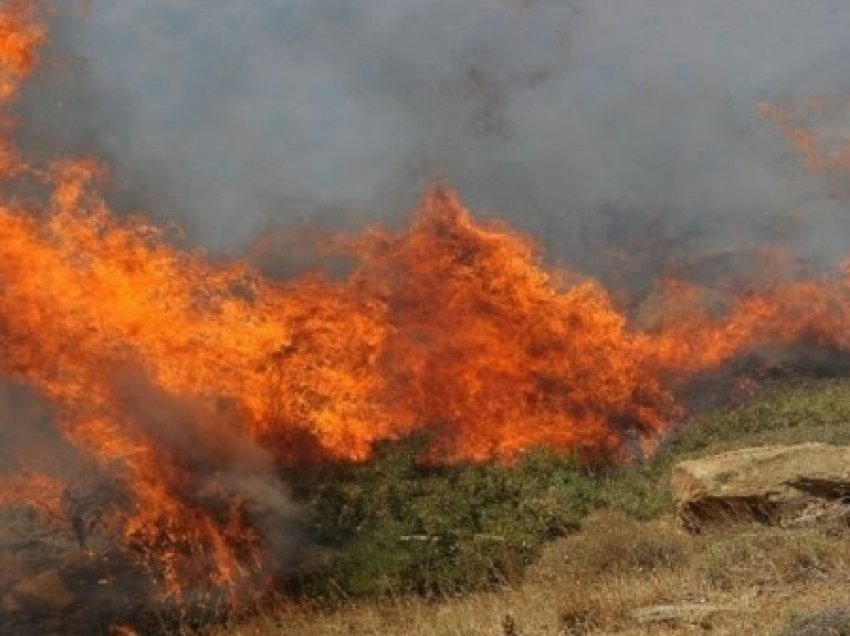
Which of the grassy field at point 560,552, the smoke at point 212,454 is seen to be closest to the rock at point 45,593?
the smoke at point 212,454

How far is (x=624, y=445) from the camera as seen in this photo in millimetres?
18828

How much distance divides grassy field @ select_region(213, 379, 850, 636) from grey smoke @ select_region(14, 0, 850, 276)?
8.40 m

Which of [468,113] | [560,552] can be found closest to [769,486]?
[560,552]

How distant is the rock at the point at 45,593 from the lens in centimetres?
1232

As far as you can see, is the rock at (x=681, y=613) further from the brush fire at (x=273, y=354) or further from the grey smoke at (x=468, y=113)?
the grey smoke at (x=468, y=113)

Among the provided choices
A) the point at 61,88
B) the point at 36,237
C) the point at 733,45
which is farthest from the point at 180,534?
the point at 733,45

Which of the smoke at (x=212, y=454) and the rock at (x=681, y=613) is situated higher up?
the smoke at (x=212, y=454)

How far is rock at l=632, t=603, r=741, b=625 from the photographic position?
6.97 metres

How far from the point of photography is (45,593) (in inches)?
488

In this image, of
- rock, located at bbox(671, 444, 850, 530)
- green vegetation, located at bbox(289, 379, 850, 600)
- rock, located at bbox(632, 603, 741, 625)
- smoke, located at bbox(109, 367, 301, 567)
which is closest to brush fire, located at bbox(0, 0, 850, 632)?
smoke, located at bbox(109, 367, 301, 567)

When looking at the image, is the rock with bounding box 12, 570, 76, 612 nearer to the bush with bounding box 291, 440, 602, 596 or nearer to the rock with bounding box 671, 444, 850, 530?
the bush with bounding box 291, 440, 602, 596

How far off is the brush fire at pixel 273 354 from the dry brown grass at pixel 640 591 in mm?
2672

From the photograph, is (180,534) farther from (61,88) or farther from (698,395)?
(61,88)

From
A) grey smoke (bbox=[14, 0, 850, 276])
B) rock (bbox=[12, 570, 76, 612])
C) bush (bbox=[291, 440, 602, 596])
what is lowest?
rock (bbox=[12, 570, 76, 612])
